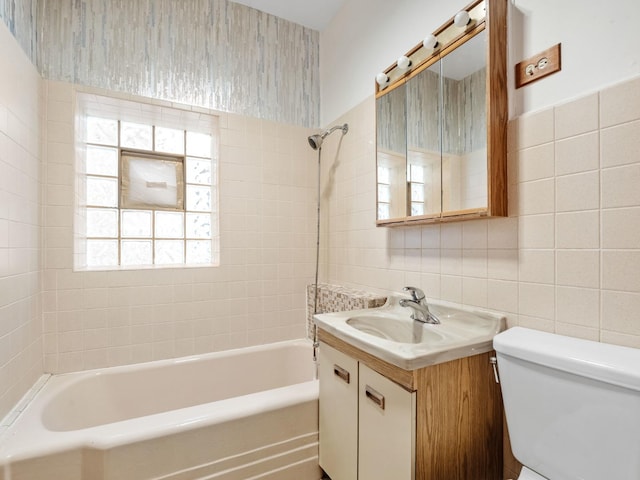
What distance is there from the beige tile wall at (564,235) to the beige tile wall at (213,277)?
3.77 feet

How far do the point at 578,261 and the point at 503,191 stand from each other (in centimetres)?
32

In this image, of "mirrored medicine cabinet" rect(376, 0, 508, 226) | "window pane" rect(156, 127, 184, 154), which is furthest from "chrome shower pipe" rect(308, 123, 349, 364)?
"window pane" rect(156, 127, 184, 154)

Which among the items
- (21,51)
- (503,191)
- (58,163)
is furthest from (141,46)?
(503,191)

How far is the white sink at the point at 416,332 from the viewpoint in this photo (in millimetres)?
979

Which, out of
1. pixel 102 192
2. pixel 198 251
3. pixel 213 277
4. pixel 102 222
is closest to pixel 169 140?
pixel 102 192

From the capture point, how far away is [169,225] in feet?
7.21

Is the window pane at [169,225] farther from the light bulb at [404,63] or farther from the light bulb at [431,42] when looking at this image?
the light bulb at [431,42]

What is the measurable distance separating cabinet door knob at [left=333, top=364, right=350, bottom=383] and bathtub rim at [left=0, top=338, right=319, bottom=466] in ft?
0.83

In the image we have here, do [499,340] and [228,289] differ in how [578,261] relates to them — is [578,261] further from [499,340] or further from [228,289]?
[228,289]

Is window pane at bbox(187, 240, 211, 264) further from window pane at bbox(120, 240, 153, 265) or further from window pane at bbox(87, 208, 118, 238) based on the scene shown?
window pane at bbox(87, 208, 118, 238)

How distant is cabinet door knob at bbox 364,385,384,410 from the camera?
1.06 meters

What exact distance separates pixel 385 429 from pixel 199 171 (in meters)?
2.03

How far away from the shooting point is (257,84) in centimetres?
222

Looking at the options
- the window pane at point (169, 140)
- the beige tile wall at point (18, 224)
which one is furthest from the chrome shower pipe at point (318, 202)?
the beige tile wall at point (18, 224)
